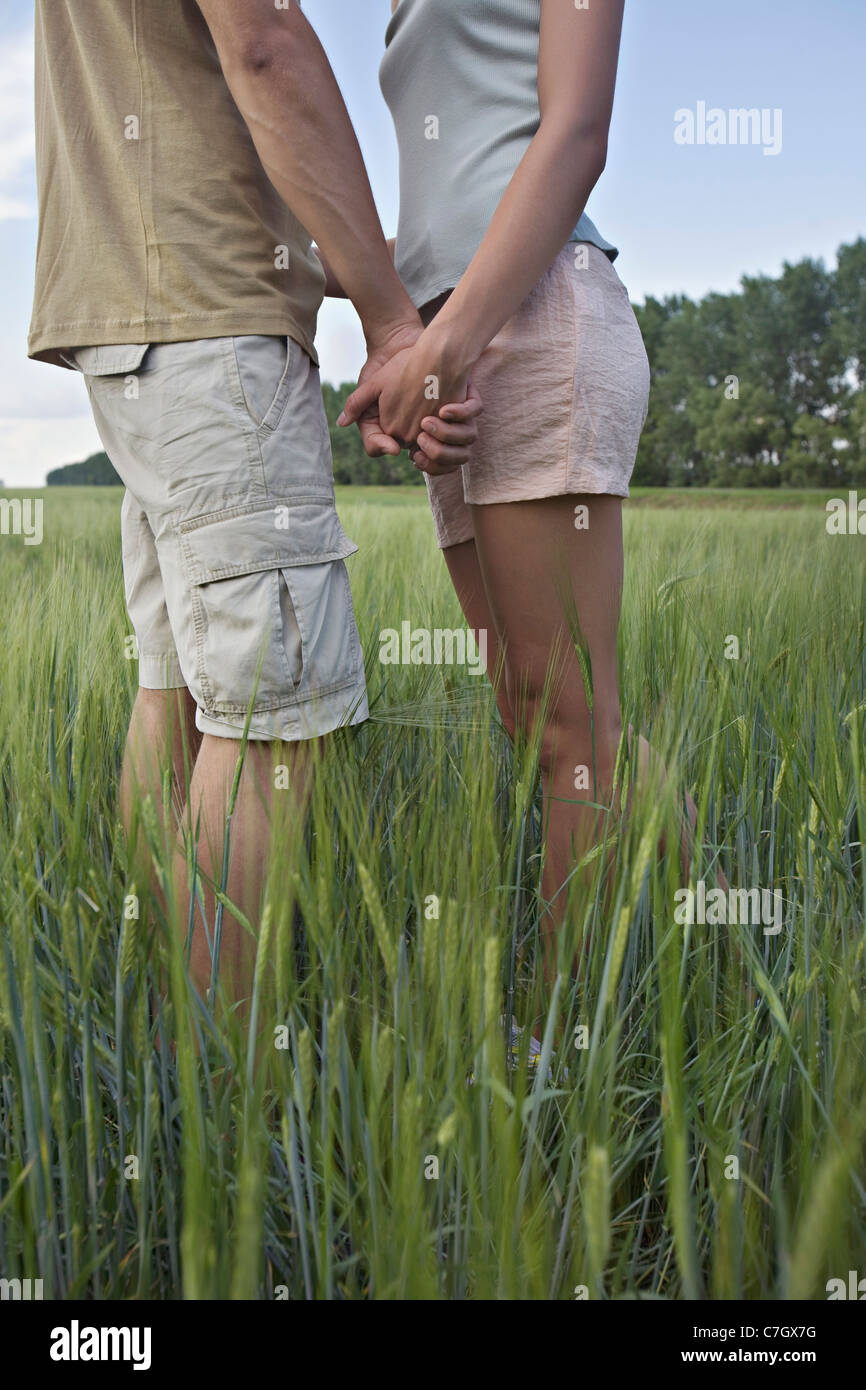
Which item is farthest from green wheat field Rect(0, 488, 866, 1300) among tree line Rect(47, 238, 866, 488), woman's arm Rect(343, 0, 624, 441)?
tree line Rect(47, 238, 866, 488)

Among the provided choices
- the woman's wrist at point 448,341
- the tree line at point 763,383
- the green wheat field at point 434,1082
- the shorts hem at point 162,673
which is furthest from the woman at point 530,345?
the tree line at point 763,383

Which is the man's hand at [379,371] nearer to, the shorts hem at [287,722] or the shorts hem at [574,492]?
the shorts hem at [574,492]

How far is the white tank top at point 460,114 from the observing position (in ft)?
2.95

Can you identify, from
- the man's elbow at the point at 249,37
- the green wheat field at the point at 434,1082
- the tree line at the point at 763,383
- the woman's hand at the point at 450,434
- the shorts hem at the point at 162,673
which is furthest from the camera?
the tree line at the point at 763,383

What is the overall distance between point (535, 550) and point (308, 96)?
43 cm

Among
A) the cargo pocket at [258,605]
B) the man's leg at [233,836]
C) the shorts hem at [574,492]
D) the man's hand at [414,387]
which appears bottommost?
the man's leg at [233,836]

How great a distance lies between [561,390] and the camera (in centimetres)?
87

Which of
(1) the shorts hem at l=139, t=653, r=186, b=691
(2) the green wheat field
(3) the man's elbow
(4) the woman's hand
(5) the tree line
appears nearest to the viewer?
(2) the green wheat field

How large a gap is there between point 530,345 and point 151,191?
0.35 metres

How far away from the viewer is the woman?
833 millimetres

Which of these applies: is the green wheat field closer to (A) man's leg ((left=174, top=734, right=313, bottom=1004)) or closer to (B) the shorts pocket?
(A) man's leg ((left=174, top=734, right=313, bottom=1004))

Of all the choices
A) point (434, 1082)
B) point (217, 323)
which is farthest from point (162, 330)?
point (434, 1082)

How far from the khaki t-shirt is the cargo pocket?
0.16 meters

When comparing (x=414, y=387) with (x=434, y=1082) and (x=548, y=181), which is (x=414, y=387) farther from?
(x=434, y=1082)
